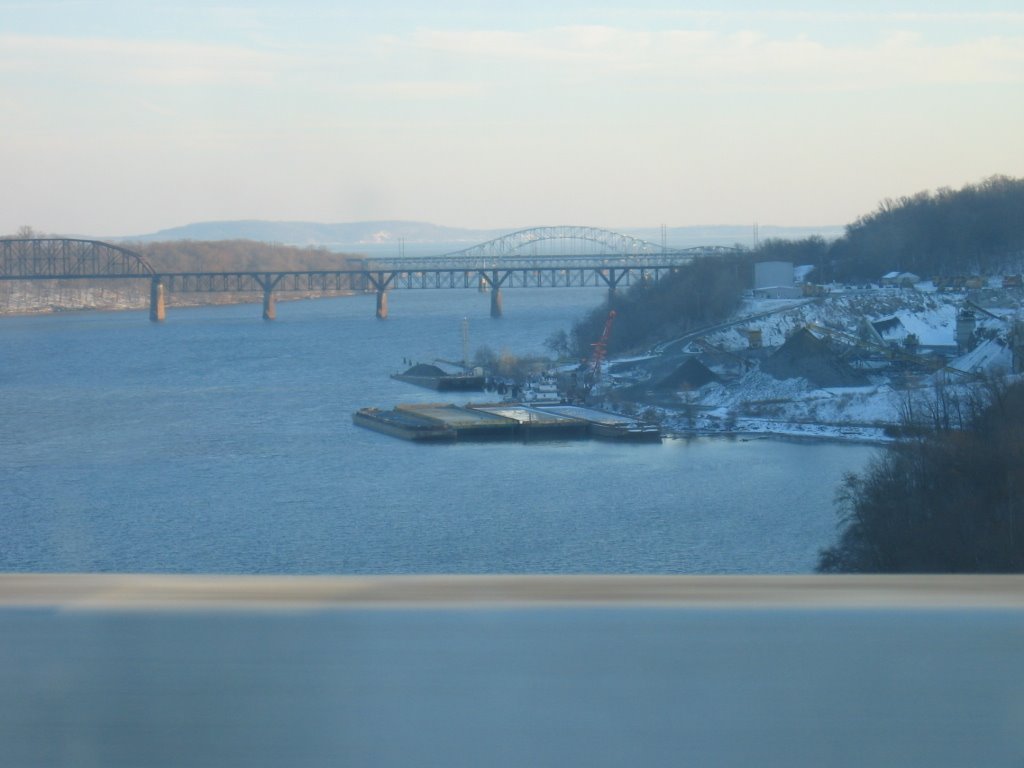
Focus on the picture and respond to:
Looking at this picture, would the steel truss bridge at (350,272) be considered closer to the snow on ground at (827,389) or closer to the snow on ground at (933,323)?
the snow on ground at (827,389)

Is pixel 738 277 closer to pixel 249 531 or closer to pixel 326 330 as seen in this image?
pixel 326 330

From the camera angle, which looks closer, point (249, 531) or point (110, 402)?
point (249, 531)

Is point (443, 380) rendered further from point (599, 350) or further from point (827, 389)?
point (827, 389)

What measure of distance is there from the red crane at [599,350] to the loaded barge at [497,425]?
2.34 metres

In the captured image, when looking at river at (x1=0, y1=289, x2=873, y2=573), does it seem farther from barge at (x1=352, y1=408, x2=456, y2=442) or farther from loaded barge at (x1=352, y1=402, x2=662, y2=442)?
loaded barge at (x1=352, y1=402, x2=662, y2=442)

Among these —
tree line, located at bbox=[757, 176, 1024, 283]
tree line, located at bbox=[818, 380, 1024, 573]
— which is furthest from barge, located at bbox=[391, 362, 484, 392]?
tree line, located at bbox=[818, 380, 1024, 573]

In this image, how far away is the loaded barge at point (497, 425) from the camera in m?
11.4

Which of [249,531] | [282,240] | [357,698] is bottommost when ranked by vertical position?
[249,531]

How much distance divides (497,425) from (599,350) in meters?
5.45

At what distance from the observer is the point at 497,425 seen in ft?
39.0

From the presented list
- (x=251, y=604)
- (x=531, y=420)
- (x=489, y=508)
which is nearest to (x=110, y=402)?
(x=531, y=420)

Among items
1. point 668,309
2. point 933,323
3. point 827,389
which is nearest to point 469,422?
point 827,389

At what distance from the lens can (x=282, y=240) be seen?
64.5ft

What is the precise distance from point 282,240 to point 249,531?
1363cm
